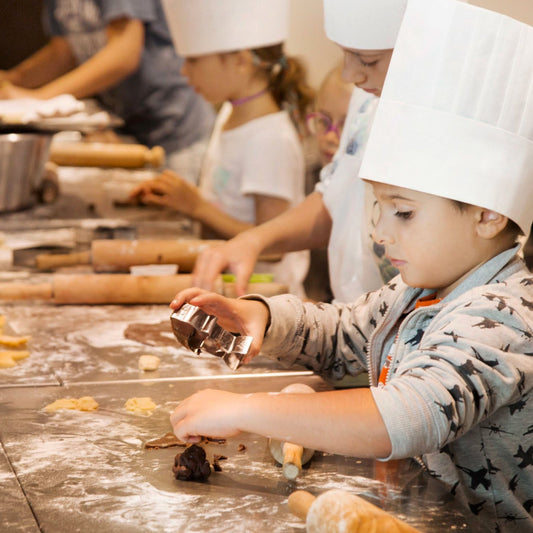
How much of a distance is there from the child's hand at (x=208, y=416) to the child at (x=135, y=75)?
2742mm

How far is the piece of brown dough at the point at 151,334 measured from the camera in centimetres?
161

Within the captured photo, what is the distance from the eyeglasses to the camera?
7.56ft

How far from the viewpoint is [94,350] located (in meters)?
1.55

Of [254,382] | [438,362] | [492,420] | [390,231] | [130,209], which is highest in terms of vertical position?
[390,231]

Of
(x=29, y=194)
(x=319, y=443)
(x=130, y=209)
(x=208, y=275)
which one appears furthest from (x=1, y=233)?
(x=319, y=443)

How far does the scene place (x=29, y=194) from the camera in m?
2.78

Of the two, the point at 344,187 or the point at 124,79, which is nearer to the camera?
the point at 344,187

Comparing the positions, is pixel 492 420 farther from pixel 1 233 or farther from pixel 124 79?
pixel 124 79

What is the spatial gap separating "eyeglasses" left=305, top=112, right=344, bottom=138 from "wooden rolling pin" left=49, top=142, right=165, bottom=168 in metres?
0.99

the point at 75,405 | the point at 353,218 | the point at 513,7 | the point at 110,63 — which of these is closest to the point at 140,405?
the point at 75,405

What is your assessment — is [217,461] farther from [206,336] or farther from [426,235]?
[426,235]

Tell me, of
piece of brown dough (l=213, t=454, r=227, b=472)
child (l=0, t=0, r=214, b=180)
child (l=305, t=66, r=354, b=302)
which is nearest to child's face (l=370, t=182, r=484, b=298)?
piece of brown dough (l=213, t=454, r=227, b=472)

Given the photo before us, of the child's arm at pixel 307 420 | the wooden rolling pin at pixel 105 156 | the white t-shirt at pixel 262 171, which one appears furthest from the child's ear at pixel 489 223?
the wooden rolling pin at pixel 105 156

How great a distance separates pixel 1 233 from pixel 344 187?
1120 mm
